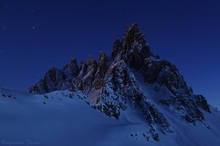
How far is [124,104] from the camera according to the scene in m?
38.9

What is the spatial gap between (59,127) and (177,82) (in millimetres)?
53668

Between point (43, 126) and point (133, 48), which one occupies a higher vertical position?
point (133, 48)

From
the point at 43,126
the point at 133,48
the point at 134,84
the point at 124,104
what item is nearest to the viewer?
the point at 43,126

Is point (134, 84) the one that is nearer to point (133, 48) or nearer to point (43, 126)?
point (133, 48)

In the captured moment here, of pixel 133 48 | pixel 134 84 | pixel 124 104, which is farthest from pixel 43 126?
pixel 133 48

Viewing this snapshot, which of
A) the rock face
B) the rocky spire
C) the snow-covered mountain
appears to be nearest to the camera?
the snow-covered mountain

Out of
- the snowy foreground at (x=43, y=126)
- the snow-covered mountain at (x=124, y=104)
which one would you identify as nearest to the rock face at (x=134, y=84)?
the snow-covered mountain at (x=124, y=104)

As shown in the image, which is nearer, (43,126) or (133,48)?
(43,126)

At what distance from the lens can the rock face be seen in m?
38.2

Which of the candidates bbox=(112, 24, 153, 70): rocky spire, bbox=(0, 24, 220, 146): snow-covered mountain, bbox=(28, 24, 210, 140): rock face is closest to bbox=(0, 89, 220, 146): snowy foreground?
bbox=(0, 24, 220, 146): snow-covered mountain

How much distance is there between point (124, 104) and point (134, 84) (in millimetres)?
7518

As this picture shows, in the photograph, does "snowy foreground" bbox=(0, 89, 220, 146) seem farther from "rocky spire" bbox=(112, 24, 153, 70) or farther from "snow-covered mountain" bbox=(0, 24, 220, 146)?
"rocky spire" bbox=(112, 24, 153, 70)

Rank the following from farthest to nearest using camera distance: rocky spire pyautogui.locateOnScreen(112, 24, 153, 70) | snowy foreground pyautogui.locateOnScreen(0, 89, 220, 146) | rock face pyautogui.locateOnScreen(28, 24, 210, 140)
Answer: rocky spire pyautogui.locateOnScreen(112, 24, 153, 70) → rock face pyautogui.locateOnScreen(28, 24, 210, 140) → snowy foreground pyautogui.locateOnScreen(0, 89, 220, 146)

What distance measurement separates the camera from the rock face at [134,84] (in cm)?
3816
